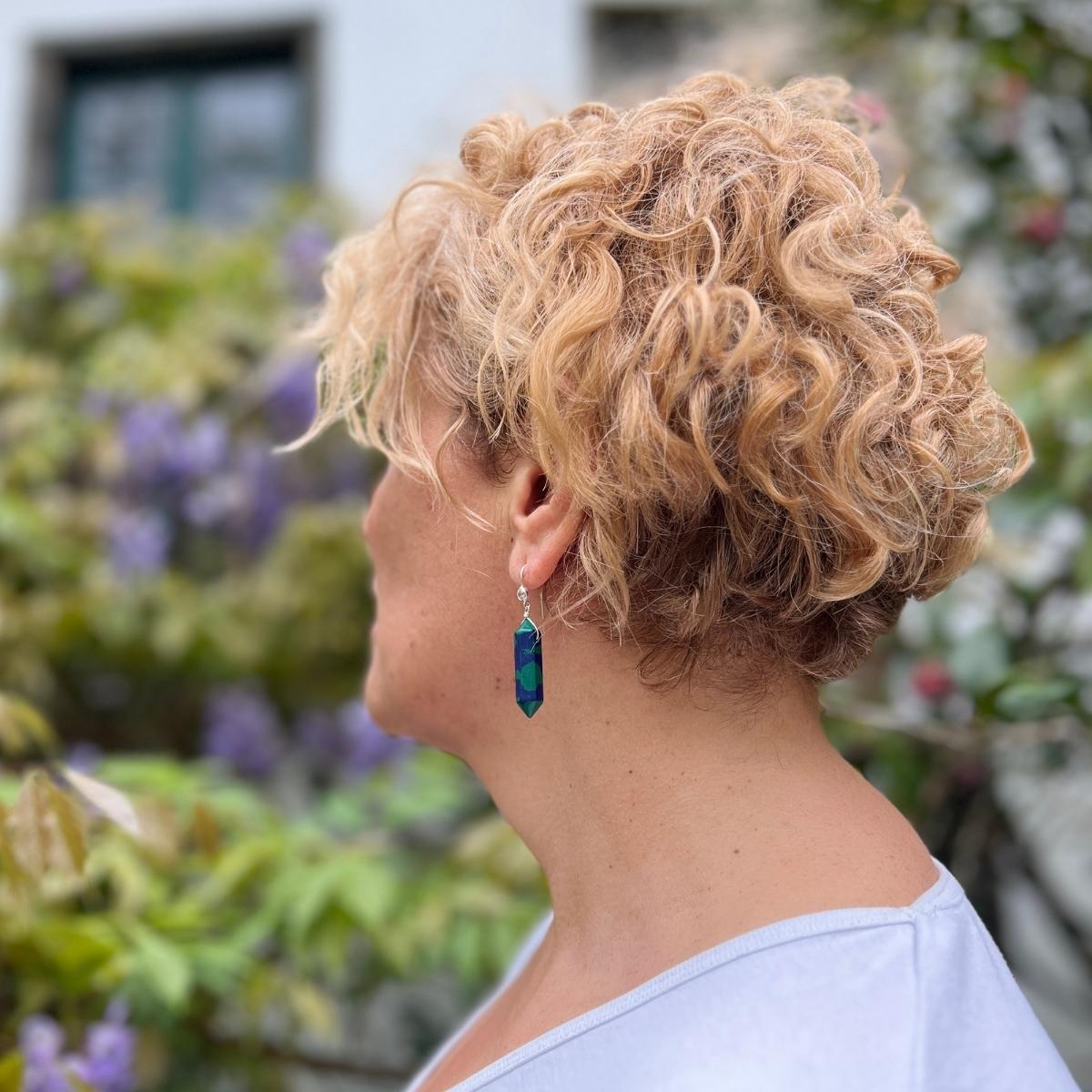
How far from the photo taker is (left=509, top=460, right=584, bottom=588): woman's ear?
102cm

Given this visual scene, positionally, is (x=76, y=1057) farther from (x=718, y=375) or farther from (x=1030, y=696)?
(x=1030, y=696)

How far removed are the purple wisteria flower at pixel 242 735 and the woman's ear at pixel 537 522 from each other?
183 centimetres

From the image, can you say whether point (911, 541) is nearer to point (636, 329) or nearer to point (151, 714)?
point (636, 329)

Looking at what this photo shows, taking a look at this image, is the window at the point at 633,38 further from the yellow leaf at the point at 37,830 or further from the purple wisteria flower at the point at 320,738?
the yellow leaf at the point at 37,830

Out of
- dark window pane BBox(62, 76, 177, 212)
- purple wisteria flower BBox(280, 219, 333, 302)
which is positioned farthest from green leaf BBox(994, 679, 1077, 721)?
dark window pane BBox(62, 76, 177, 212)

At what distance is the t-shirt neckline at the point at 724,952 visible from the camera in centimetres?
92

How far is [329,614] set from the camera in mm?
2771

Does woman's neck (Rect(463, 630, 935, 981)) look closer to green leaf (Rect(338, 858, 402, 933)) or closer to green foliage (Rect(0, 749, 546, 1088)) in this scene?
green foliage (Rect(0, 749, 546, 1088))

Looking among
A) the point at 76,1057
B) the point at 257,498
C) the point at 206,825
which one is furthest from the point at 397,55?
the point at 76,1057

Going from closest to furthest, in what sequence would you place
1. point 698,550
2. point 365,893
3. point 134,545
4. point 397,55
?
point 698,550 → point 365,893 → point 134,545 → point 397,55

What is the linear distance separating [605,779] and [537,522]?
231 mm

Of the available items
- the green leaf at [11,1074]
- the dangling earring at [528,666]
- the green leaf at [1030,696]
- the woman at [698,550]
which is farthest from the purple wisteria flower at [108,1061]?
the green leaf at [1030,696]

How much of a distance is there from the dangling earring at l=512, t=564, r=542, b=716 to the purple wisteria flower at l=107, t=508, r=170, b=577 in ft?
5.88

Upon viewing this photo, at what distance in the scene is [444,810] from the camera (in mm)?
2221
